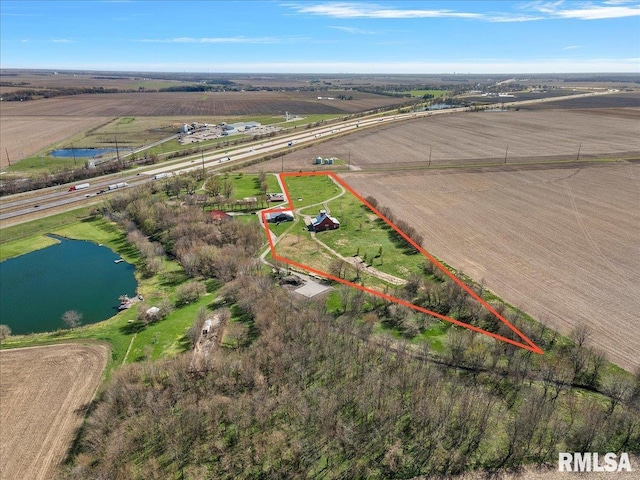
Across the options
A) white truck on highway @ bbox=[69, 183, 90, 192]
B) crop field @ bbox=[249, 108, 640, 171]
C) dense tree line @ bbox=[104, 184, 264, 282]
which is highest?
crop field @ bbox=[249, 108, 640, 171]

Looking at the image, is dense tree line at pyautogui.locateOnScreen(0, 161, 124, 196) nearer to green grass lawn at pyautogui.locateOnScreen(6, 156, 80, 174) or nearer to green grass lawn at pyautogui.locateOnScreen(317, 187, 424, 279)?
green grass lawn at pyautogui.locateOnScreen(6, 156, 80, 174)

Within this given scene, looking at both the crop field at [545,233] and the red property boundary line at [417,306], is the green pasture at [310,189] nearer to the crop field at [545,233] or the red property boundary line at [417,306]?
the red property boundary line at [417,306]

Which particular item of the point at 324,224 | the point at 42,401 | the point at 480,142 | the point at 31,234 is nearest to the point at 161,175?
the point at 31,234

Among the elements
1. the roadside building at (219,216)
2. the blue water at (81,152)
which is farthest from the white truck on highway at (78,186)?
the blue water at (81,152)

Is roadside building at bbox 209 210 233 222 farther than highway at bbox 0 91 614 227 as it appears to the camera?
No

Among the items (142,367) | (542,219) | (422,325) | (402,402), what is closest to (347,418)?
(402,402)

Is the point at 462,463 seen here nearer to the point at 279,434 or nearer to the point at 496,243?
the point at 279,434

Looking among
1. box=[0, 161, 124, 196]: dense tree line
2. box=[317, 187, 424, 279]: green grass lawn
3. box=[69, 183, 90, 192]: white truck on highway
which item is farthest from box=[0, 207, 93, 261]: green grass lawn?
box=[317, 187, 424, 279]: green grass lawn
